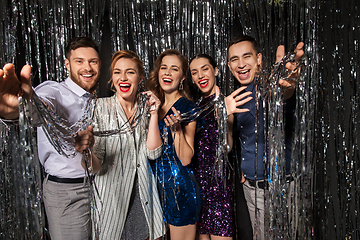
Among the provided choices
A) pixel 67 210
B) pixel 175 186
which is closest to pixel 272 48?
pixel 175 186

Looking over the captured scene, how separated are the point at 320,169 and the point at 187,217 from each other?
100 centimetres

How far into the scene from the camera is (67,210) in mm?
1232

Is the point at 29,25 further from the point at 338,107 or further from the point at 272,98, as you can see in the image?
the point at 338,107

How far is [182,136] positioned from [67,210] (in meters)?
0.76

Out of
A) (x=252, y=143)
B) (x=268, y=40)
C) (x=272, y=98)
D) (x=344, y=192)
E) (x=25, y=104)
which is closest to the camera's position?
(x=25, y=104)

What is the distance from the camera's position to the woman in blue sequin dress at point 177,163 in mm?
1304

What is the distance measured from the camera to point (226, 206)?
1409 mm

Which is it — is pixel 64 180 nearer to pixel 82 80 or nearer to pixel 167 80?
pixel 82 80

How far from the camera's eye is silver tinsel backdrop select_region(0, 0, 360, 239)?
142cm

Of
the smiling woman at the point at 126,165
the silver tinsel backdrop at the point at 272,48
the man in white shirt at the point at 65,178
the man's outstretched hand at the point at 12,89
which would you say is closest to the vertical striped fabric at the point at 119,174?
the smiling woman at the point at 126,165

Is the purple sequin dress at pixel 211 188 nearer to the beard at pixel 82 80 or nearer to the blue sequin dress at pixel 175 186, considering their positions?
the blue sequin dress at pixel 175 186

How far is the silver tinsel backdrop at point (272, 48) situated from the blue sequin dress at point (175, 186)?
0.45m

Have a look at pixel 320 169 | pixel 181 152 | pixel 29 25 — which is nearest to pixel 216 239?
pixel 181 152

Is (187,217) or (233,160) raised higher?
(233,160)
